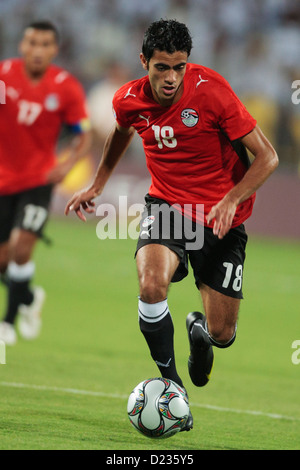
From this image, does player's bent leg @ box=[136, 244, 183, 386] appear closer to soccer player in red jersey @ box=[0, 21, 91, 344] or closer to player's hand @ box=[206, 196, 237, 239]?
player's hand @ box=[206, 196, 237, 239]

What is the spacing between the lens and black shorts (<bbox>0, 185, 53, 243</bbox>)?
28.7 ft

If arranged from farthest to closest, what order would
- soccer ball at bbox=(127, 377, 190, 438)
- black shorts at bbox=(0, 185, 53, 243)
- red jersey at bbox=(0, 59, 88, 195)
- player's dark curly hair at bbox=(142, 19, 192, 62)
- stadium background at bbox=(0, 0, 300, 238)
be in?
stadium background at bbox=(0, 0, 300, 238) → red jersey at bbox=(0, 59, 88, 195) → black shorts at bbox=(0, 185, 53, 243) → player's dark curly hair at bbox=(142, 19, 192, 62) → soccer ball at bbox=(127, 377, 190, 438)

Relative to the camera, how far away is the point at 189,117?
18.1 feet

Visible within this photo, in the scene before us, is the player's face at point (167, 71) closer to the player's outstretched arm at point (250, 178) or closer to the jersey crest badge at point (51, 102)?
the player's outstretched arm at point (250, 178)

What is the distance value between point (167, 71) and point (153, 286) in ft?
4.19

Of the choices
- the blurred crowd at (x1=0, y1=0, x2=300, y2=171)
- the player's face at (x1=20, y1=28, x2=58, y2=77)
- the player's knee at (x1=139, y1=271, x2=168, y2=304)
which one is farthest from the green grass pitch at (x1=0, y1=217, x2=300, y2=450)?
the blurred crowd at (x1=0, y1=0, x2=300, y2=171)

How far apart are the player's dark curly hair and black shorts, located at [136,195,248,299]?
3.40 ft

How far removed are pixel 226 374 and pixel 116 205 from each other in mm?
8803

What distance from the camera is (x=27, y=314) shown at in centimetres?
920

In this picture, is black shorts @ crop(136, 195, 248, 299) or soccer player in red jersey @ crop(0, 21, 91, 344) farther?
soccer player in red jersey @ crop(0, 21, 91, 344)

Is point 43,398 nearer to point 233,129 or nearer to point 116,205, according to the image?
point 233,129

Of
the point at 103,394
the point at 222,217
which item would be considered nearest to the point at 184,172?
the point at 222,217

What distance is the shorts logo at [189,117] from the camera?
18.1ft

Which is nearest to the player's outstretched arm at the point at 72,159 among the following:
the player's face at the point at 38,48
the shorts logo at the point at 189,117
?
the player's face at the point at 38,48
